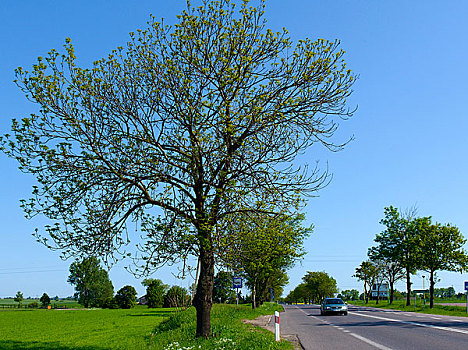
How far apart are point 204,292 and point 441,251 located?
134 feet

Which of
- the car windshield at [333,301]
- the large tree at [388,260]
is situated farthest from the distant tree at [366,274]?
the car windshield at [333,301]

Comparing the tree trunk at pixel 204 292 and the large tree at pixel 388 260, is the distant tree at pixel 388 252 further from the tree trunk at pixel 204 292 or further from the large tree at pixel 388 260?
the tree trunk at pixel 204 292

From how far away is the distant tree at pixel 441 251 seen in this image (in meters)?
48.1

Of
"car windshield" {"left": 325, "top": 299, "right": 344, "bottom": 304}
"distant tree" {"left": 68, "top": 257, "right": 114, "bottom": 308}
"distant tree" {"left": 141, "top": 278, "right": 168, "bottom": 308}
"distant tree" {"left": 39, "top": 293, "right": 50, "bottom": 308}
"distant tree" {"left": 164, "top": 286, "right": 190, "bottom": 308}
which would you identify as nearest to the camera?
"distant tree" {"left": 68, "top": 257, "right": 114, "bottom": 308}

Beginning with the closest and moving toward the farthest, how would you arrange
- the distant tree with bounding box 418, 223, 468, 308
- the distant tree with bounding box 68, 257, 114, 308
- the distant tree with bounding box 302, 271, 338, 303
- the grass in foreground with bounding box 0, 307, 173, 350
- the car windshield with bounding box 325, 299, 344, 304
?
1. the distant tree with bounding box 68, 257, 114, 308
2. the grass in foreground with bounding box 0, 307, 173, 350
3. the car windshield with bounding box 325, 299, 344, 304
4. the distant tree with bounding box 418, 223, 468, 308
5. the distant tree with bounding box 302, 271, 338, 303

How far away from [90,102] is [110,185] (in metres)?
2.47

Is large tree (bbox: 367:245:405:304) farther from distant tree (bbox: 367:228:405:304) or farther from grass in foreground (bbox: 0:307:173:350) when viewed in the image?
grass in foreground (bbox: 0:307:173:350)

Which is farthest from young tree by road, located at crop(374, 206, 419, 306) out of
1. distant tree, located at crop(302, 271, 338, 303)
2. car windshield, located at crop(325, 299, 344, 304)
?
distant tree, located at crop(302, 271, 338, 303)

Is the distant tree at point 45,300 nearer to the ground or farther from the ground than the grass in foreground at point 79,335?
nearer to the ground

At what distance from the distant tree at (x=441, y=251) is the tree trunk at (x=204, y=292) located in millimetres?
40236

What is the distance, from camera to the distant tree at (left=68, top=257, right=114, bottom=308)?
13.6 metres

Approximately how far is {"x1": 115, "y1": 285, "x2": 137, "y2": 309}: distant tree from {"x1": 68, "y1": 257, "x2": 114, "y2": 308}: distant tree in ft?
15.8

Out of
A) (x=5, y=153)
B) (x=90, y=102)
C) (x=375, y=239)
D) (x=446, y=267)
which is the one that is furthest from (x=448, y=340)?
(x=375, y=239)

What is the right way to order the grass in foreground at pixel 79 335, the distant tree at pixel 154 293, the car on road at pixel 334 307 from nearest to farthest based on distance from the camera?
the grass in foreground at pixel 79 335, the car on road at pixel 334 307, the distant tree at pixel 154 293
